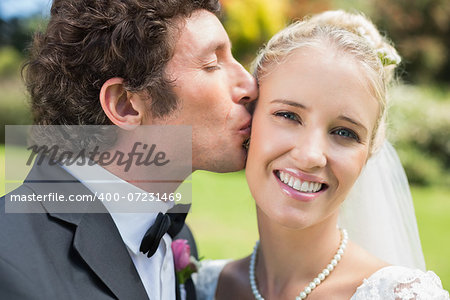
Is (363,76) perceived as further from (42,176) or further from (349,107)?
(42,176)

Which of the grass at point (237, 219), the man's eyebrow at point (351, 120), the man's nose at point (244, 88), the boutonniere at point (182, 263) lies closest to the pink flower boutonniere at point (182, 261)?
the boutonniere at point (182, 263)

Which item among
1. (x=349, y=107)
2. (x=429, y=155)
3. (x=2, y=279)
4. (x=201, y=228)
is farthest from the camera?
(x=429, y=155)

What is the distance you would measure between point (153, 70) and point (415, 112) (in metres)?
11.0

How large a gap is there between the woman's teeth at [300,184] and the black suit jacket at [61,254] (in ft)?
2.71

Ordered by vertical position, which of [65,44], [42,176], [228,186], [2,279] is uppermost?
[65,44]

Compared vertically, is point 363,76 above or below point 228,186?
above

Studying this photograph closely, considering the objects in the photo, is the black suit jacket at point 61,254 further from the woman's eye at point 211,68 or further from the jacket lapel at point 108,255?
the woman's eye at point 211,68

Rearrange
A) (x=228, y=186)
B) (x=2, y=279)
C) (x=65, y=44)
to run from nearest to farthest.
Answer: (x=2, y=279) < (x=65, y=44) < (x=228, y=186)

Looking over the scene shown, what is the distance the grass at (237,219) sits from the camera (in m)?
7.04

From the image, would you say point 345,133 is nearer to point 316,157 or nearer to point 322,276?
point 316,157

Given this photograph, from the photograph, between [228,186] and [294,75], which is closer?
[294,75]

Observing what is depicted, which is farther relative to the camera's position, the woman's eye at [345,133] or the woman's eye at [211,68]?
the woman's eye at [211,68]

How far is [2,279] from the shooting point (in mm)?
2076

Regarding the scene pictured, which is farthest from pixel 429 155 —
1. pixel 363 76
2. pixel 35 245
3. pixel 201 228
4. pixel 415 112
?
pixel 35 245
